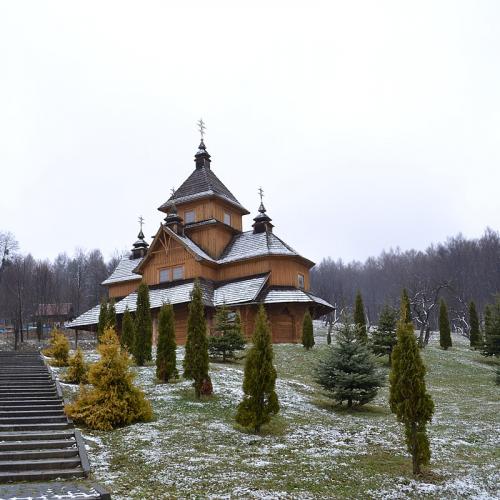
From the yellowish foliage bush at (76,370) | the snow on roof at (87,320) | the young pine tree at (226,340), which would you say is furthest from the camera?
the snow on roof at (87,320)

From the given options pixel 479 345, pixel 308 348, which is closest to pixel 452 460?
pixel 308 348

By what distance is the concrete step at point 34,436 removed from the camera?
11.1 meters

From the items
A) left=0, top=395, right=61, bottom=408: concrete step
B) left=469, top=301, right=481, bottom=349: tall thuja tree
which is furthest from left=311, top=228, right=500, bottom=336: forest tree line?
left=0, top=395, right=61, bottom=408: concrete step

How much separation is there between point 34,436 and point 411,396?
8.15m

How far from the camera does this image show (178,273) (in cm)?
3731

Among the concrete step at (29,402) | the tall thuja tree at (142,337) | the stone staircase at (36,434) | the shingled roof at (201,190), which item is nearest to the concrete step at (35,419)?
the stone staircase at (36,434)

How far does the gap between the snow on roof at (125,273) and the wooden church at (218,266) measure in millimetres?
143

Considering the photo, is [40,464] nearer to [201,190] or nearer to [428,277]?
[201,190]

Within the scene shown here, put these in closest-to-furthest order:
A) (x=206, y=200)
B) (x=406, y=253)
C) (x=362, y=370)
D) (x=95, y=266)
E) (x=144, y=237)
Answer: (x=362, y=370)
(x=206, y=200)
(x=144, y=237)
(x=95, y=266)
(x=406, y=253)

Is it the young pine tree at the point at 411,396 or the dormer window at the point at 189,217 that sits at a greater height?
the dormer window at the point at 189,217

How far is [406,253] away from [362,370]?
88.9 metres

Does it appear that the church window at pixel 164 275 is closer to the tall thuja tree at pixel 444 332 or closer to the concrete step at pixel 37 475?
the tall thuja tree at pixel 444 332

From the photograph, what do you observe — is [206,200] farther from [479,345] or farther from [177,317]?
[479,345]

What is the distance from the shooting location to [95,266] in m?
82.7
